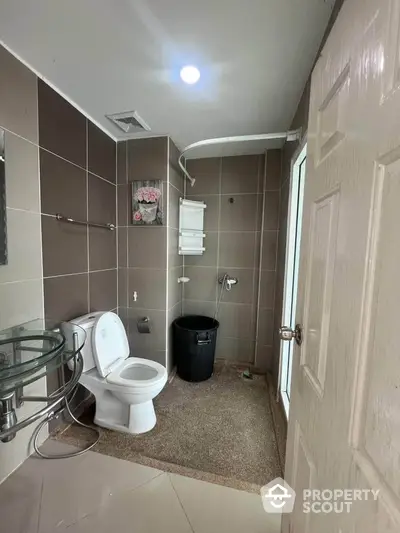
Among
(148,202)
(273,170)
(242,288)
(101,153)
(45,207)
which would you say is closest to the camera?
(45,207)

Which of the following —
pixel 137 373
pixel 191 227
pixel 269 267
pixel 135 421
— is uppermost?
pixel 191 227

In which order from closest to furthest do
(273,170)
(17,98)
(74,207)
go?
(17,98), (74,207), (273,170)

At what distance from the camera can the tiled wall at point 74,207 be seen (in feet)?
4.85

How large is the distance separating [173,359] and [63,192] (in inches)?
69.8

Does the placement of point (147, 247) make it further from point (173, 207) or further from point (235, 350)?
point (235, 350)

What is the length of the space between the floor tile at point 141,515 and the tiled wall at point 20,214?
23.4 inches

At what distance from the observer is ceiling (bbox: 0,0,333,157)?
0.98 meters

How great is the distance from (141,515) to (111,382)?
681 millimetres

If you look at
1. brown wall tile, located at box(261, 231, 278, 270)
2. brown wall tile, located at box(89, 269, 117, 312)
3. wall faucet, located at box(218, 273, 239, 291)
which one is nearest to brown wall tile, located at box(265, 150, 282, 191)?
brown wall tile, located at box(261, 231, 278, 270)

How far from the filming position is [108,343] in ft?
5.70

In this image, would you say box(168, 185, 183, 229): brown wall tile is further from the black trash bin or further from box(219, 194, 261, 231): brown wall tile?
the black trash bin

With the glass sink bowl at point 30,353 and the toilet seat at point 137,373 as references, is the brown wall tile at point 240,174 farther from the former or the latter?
the glass sink bowl at point 30,353

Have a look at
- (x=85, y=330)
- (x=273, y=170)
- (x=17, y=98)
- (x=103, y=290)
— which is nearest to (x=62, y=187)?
(x=17, y=98)

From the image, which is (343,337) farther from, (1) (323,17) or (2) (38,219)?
(2) (38,219)
